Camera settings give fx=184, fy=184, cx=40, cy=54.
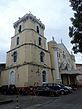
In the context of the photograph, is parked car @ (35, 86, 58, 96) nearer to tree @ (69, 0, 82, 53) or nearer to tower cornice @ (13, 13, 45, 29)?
tree @ (69, 0, 82, 53)

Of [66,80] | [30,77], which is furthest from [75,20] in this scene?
[66,80]

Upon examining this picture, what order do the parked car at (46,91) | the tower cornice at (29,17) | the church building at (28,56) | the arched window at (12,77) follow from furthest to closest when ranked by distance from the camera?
the tower cornice at (29,17) < the arched window at (12,77) < the church building at (28,56) < the parked car at (46,91)

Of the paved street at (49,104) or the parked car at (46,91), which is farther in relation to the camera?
the parked car at (46,91)

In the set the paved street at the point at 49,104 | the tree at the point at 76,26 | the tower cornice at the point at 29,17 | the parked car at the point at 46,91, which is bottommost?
the paved street at the point at 49,104

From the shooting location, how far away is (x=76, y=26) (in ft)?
52.9

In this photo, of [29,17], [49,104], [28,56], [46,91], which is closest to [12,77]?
[28,56]

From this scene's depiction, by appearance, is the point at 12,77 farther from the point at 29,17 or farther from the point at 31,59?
the point at 29,17

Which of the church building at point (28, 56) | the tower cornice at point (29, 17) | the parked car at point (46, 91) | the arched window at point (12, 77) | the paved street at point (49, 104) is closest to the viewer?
the paved street at point (49, 104)

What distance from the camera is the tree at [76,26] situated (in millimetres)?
15891

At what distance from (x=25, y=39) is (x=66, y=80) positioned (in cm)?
1531

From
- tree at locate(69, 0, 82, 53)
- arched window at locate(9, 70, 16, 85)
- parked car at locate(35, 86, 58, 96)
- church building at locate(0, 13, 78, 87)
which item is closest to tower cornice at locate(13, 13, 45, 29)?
church building at locate(0, 13, 78, 87)

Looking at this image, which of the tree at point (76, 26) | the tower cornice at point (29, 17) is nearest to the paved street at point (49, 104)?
the tree at point (76, 26)

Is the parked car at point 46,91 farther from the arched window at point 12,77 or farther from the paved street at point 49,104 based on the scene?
the arched window at point 12,77

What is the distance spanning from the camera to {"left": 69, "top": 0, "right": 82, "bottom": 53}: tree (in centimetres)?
1589
